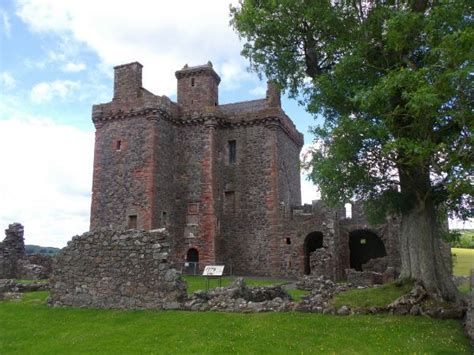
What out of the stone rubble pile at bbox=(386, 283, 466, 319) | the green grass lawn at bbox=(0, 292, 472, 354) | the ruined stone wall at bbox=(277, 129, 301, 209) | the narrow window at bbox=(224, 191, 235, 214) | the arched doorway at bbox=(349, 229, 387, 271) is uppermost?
the ruined stone wall at bbox=(277, 129, 301, 209)

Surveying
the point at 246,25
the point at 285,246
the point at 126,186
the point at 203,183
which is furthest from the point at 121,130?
the point at 246,25

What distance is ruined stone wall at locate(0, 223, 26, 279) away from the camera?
31.7 meters

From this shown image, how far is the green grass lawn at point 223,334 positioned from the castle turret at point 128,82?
22637 millimetres

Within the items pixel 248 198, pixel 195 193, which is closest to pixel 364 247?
pixel 248 198

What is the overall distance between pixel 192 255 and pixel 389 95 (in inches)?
959

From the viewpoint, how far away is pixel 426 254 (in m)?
14.9

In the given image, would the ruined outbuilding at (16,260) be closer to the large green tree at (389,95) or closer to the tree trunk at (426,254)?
the large green tree at (389,95)

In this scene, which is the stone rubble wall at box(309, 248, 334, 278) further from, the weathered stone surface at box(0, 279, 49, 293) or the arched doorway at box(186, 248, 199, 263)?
the weathered stone surface at box(0, 279, 49, 293)

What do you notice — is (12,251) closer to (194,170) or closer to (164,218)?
(164,218)

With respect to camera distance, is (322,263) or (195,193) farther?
(195,193)

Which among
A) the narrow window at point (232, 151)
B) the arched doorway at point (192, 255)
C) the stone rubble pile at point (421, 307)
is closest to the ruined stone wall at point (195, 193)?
the arched doorway at point (192, 255)

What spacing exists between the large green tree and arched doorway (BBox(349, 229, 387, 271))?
25.9 m

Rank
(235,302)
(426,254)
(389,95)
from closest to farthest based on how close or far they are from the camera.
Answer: (389,95)
(426,254)
(235,302)

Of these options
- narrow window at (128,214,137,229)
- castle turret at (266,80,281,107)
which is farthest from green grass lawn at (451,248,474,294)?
narrow window at (128,214,137,229)
